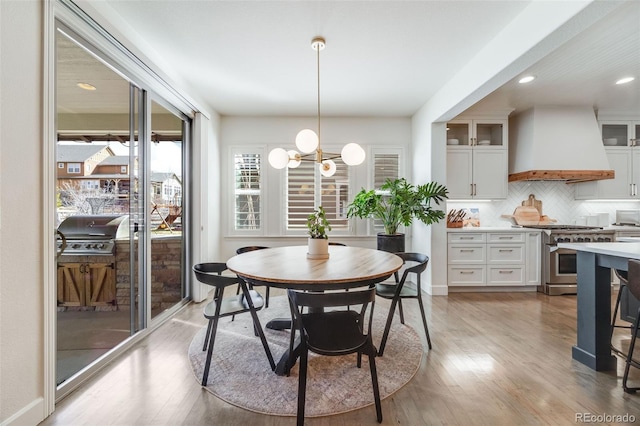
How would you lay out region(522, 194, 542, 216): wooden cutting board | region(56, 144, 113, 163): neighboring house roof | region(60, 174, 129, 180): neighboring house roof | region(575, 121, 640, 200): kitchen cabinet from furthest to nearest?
region(522, 194, 542, 216): wooden cutting board, region(575, 121, 640, 200): kitchen cabinet, region(60, 174, 129, 180): neighboring house roof, region(56, 144, 113, 163): neighboring house roof

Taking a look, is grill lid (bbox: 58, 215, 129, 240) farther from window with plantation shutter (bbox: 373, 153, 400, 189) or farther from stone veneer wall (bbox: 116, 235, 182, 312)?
window with plantation shutter (bbox: 373, 153, 400, 189)

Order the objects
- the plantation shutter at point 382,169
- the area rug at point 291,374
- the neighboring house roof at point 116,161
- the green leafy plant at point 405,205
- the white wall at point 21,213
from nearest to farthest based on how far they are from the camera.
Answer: the white wall at point 21,213 < the area rug at point 291,374 < the neighboring house roof at point 116,161 < the green leafy plant at point 405,205 < the plantation shutter at point 382,169

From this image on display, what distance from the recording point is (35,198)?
5.36 feet

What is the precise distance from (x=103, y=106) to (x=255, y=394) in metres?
2.62

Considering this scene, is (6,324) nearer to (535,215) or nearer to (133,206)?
(133,206)

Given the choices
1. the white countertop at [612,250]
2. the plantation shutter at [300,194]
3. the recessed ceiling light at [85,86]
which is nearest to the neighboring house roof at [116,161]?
the recessed ceiling light at [85,86]

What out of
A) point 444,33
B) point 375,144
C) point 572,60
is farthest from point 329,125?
point 572,60

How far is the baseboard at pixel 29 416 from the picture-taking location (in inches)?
57.8

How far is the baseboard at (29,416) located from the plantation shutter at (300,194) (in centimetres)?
344

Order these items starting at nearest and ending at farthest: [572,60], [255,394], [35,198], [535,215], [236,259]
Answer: [35,198], [255,394], [236,259], [572,60], [535,215]

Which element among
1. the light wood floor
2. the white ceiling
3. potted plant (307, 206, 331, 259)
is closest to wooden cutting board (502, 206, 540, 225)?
the white ceiling

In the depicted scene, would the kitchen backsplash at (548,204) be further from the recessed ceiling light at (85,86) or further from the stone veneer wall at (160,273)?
the recessed ceiling light at (85,86)

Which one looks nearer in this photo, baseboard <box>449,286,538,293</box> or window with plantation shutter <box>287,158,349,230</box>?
baseboard <box>449,286,538,293</box>

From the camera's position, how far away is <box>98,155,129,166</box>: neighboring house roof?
2.40m
